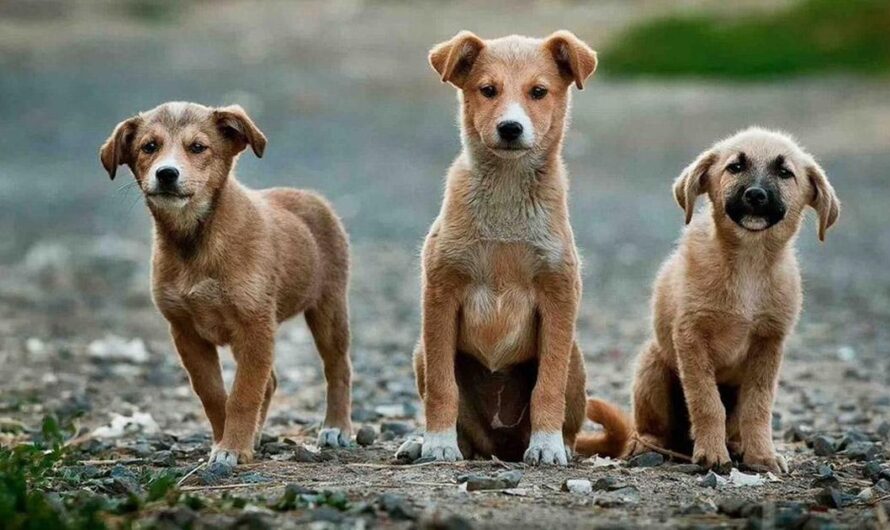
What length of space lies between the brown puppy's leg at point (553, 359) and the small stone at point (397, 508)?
4.90ft

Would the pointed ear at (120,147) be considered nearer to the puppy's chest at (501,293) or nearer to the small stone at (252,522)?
the puppy's chest at (501,293)

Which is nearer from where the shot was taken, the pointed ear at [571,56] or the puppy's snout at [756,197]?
the puppy's snout at [756,197]

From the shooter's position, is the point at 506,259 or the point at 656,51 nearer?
the point at 506,259

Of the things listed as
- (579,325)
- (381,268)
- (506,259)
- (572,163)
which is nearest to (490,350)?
(506,259)

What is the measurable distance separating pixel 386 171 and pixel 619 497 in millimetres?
19450

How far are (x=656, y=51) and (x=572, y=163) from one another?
272 inches

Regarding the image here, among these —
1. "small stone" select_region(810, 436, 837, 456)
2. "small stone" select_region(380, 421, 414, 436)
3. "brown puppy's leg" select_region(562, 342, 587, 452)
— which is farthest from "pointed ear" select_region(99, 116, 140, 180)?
"small stone" select_region(810, 436, 837, 456)

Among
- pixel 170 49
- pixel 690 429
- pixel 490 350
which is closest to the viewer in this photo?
pixel 490 350

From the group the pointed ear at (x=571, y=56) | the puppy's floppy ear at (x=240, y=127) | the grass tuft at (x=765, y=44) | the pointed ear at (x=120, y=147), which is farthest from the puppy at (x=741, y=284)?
the grass tuft at (x=765, y=44)

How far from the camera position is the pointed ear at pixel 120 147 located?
24.9 feet

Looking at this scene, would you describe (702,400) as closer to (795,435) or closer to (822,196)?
(822,196)

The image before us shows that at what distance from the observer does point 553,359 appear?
732 centimetres

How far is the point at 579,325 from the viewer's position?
44.9 ft

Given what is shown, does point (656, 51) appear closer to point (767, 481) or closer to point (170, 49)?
point (170, 49)
